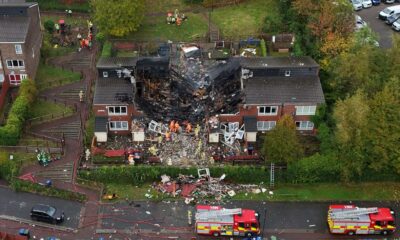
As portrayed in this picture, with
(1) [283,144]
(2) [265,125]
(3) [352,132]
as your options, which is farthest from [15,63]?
(3) [352,132]

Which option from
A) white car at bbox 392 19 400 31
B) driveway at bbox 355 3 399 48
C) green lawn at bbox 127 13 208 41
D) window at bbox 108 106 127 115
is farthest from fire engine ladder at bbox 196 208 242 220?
white car at bbox 392 19 400 31

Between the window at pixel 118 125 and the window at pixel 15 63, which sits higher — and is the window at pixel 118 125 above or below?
below

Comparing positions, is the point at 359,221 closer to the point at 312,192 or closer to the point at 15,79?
the point at 312,192

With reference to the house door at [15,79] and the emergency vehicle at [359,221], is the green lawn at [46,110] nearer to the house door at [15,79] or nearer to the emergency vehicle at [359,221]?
the house door at [15,79]

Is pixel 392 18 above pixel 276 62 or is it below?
above

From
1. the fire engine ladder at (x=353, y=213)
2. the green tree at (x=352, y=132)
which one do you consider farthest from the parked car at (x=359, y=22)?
the fire engine ladder at (x=353, y=213)

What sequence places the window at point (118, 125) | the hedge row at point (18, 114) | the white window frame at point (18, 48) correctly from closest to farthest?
the hedge row at point (18, 114), the window at point (118, 125), the white window frame at point (18, 48)

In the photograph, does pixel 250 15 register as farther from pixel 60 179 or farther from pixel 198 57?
pixel 60 179

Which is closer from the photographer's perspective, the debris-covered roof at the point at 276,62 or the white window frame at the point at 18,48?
the debris-covered roof at the point at 276,62
